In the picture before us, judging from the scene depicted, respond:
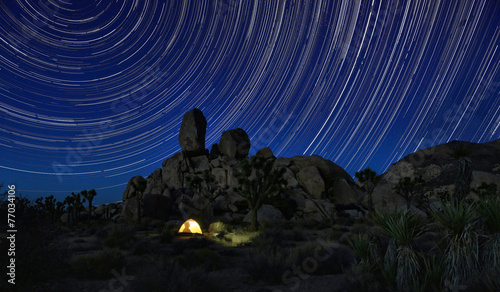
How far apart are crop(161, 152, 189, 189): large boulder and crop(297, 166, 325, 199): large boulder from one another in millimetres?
26135

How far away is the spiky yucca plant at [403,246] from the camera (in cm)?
702

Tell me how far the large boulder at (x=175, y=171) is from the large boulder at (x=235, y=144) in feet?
34.3

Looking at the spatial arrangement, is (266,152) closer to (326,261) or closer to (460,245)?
(326,261)

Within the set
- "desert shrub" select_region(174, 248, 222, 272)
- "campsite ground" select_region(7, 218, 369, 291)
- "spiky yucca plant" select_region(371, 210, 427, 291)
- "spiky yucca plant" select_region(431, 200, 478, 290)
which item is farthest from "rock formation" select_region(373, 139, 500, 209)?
"spiky yucca plant" select_region(431, 200, 478, 290)

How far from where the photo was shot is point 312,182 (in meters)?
55.2

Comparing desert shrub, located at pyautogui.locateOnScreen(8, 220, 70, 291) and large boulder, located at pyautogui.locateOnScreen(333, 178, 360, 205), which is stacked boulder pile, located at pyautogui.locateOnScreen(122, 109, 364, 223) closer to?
large boulder, located at pyautogui.locateOnScreen(333, 178, 360, 205)

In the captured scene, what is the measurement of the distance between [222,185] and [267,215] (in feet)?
69.6

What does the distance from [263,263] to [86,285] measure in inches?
227

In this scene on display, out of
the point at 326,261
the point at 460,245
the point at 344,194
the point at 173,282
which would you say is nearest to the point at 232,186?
the point at 344,194

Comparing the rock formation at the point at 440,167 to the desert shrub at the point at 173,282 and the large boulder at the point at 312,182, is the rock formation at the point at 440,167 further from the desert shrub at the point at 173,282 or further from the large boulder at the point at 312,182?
the desert shrub at the point at 173,282

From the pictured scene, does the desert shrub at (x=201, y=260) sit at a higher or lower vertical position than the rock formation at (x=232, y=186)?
lower

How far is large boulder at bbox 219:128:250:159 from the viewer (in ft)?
221

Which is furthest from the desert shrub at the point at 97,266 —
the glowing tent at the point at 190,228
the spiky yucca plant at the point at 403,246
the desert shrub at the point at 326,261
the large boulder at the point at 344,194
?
the large boulder at the point at 344,194

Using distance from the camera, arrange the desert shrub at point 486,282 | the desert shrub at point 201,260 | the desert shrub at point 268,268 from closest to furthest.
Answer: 1. the desert shrub at point 486,282
2. the desert shrub at point 268,268
3. the desert shrub at point 201,260
